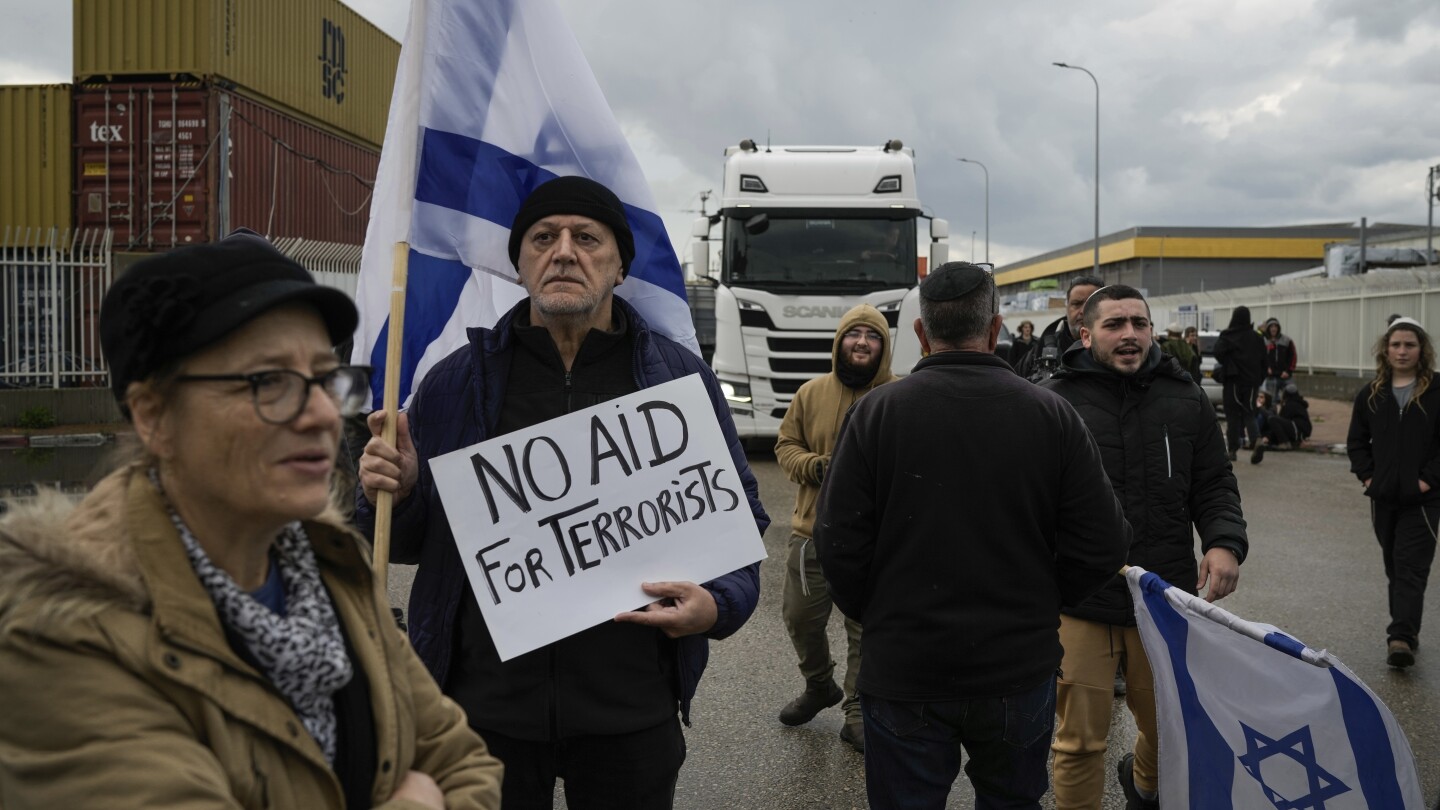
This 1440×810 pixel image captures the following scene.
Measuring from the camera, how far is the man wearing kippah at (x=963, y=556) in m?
2.83

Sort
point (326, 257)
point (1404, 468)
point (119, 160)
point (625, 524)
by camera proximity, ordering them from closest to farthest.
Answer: point (625, 524) → point (1404, 468) → point (119, 160) → point (326, 257)

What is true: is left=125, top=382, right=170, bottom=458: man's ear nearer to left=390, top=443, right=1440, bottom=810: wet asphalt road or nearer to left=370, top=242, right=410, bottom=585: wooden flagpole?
left=370, top=242, right=410, bottom=585: wooden flagpole

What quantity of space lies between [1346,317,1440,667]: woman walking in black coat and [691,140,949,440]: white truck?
6551 mm

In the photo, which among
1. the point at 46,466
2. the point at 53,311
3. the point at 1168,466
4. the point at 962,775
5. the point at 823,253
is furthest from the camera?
the point at 53,311

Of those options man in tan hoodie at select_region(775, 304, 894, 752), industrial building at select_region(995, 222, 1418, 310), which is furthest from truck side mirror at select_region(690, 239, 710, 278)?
industrial building at select_region(995, 222, 1418, 310)

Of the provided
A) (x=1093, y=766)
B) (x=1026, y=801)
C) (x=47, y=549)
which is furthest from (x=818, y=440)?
(x=47, y=549)

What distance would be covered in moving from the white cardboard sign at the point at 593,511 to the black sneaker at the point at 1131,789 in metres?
2.16

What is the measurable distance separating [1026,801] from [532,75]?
2.29m

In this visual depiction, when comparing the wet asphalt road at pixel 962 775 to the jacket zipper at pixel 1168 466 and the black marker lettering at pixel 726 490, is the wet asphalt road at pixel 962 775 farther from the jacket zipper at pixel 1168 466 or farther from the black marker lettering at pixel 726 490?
the jacket zipper at pixel 1168 466

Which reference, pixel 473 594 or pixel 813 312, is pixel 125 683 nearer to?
pixel 473 594

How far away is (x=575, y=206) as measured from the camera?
8.61ft

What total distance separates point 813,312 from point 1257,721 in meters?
9.92

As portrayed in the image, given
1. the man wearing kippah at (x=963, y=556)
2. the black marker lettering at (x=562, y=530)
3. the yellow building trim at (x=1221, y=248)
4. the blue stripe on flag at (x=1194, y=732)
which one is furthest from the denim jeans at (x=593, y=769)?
the yellow building trim at (x=1221, y=248)

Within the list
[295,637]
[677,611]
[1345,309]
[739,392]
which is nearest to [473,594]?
[677,611]
